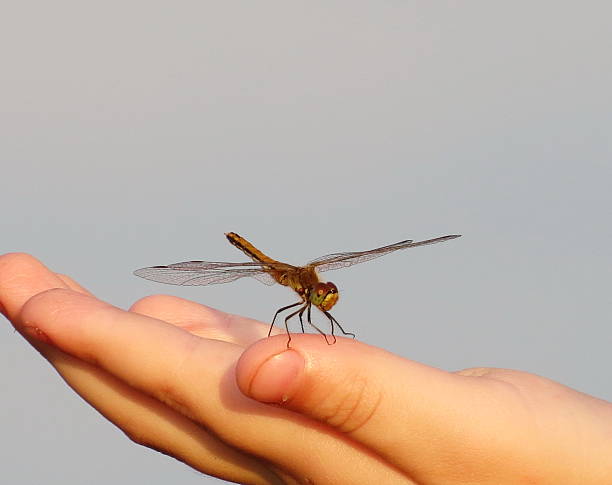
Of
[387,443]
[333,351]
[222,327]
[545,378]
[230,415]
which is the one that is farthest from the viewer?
[222,327]

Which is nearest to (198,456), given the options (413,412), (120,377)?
(120,377)

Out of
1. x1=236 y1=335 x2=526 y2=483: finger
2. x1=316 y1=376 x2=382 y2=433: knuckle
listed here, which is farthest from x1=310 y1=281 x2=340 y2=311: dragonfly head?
x1=316 y1=376 x2=382 y2=433: knuckle

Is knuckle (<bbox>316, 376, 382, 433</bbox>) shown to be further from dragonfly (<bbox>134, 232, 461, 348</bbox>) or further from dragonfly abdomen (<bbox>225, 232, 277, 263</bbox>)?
dragonfly abdomen (<bbox>225, 232, 277, 263</bbox>)

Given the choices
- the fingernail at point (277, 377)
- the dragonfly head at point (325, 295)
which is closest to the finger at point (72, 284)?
the dragonfly head at point (325, 295)

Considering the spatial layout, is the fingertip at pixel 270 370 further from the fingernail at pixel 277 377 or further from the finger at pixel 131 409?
the finger at pixel 131 409

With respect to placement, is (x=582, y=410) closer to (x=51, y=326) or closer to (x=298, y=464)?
(x=298, y=464)

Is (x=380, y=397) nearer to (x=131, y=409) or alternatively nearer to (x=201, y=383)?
(x=201, y=383)

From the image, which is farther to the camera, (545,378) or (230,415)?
(545,378)
